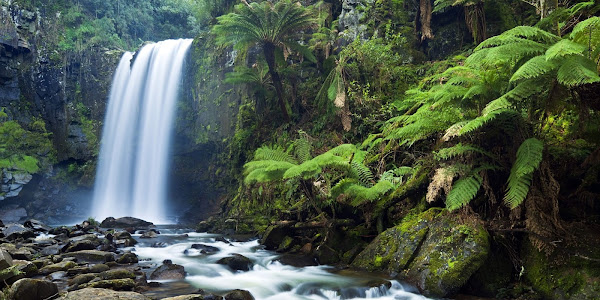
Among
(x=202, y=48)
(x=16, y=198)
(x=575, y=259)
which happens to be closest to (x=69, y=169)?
(x=16, y=198)

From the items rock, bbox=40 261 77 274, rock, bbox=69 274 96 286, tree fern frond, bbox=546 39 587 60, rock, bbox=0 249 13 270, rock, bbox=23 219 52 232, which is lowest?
rock, bbox=23 219 52 232

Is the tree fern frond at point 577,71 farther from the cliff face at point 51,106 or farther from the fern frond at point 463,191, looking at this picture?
the cliff face at point 51,106

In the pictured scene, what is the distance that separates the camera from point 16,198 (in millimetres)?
16031

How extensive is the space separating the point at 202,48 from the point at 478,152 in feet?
49.3

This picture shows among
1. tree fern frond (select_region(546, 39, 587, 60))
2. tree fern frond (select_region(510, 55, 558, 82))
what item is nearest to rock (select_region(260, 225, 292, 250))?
tree fern frond (select_region(510, 55, 558, 82))

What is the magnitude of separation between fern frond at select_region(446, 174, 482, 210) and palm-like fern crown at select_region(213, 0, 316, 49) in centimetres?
693

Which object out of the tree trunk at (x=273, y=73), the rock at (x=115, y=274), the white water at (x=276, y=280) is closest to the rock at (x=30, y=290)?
the rock at (x=115, y=274)

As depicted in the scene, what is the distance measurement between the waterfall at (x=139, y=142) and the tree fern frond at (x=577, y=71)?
1635cm

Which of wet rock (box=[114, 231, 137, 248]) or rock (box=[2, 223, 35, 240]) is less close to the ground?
rock (box=[2, 223, 35, 240])

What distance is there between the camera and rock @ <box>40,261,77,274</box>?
18.8 feet

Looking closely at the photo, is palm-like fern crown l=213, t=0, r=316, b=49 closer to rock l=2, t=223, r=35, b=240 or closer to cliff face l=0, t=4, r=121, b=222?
rock l=2, t=223, r=35, b=240

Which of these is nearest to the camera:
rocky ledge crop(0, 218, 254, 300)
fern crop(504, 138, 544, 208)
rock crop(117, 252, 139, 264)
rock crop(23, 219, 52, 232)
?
fern crop(504, 138, 544, 208)

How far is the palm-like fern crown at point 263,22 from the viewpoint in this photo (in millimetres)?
9656

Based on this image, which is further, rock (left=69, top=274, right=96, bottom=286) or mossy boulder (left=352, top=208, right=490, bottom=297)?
rock (left=69, top=274, right=96, bottom=286)
